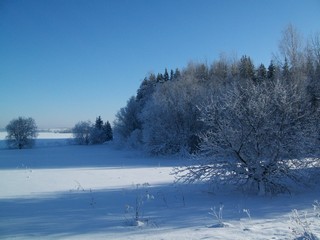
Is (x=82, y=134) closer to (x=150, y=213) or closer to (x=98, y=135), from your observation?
(x=98, y=135)

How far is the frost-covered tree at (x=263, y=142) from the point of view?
34.1 feet

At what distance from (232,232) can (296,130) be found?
5.89 metres

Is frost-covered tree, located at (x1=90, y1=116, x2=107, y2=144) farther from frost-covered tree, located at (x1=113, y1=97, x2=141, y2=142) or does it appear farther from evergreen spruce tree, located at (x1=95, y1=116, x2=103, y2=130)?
frost-covered tree, located at (x1=113, y1=97, x2=141, y2=142)

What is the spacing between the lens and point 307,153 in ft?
35.4

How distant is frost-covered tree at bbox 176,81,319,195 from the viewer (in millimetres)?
10391

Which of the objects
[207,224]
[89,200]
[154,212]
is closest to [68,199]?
[89,200]

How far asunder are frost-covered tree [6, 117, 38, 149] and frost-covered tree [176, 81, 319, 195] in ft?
212

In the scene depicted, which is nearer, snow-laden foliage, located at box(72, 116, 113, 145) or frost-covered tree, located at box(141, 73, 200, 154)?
frost-covered tree, located at box(141, 73, 200, 154)

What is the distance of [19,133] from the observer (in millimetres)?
67250

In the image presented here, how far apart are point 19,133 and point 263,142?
66634mm

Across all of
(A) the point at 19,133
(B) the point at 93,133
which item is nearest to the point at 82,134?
(B) the point at 93,133

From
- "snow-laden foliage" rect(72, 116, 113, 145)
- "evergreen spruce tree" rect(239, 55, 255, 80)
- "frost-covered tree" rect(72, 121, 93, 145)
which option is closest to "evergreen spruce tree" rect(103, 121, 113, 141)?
"snow-laden foliage" rect(72, 116, 113, 145)

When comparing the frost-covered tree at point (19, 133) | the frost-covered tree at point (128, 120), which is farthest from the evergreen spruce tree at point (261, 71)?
the frost-covered tree at point (19, 133)

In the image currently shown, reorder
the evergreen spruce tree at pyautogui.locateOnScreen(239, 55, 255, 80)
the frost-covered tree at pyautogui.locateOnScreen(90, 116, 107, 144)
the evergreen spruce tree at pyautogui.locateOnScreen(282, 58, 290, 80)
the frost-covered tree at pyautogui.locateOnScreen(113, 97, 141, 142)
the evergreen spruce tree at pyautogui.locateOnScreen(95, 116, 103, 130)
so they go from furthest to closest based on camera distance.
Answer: the evergreen spruce tree at pyautogui.locateOnScreen(95, 116, 103, 130) → the frost-covered tree at pyautogui.locateOnScreen(90, 116, 107, 144) → the frost-covered tree at pyautogui.locateOnScreen(113, 97, 141, 142) → the evergreen spruce tree at pyautogui.locateOnScreen(239, 55, 255, 80) → the evergreen spruce tree at pyautogui.locateOnScreen(282, 58, 290, 80)
